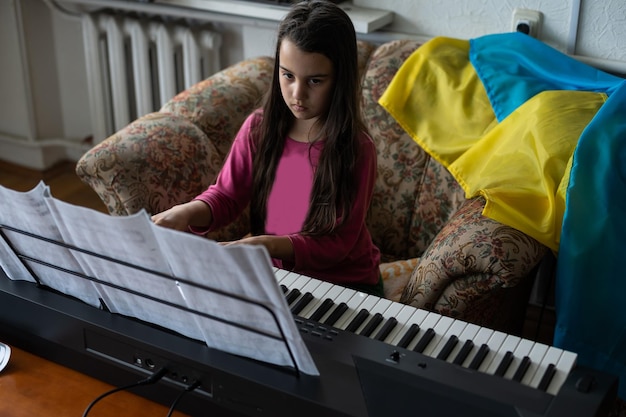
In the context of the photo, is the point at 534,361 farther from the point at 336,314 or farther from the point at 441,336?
the point at 336,314

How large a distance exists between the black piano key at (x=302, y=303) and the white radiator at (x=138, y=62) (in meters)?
1.76

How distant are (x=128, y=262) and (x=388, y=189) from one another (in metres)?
1.18

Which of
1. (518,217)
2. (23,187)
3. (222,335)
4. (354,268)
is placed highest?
(222,335)

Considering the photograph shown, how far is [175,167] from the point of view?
1983 millimetres

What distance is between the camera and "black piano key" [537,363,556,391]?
1.08m

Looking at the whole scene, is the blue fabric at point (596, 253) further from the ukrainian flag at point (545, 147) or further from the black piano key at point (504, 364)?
the black piano key at point (504, 364)

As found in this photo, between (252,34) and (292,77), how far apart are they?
1.28 m

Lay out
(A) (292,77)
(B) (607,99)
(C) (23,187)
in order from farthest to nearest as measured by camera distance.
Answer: (C) (23,187)
(B) (607,99)
(A) (292,77)

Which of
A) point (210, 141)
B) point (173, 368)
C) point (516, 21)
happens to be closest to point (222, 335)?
point (173, 368)

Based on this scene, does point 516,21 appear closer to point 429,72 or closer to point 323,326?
point 429,72

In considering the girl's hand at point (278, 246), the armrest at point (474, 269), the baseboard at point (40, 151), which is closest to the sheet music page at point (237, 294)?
the girl's hand at point (278, 246)

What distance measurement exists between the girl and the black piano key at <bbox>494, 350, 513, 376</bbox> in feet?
1.65

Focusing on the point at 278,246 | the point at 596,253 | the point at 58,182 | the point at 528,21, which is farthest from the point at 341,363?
the point at 58,182

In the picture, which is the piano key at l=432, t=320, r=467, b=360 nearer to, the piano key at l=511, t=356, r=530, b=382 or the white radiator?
the piano key at l=511, t=356, r=530, b=382
